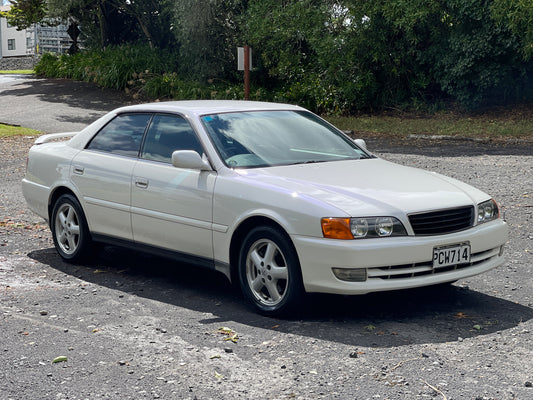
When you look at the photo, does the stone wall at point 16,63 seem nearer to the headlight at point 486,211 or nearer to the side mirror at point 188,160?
the side mirror at point 188,160

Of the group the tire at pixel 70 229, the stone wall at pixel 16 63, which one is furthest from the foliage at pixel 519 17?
the stone wall at pixel 16 63

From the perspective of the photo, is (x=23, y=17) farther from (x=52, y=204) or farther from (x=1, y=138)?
(x=52, y=204)

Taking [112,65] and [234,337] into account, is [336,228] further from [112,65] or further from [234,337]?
[112,65]

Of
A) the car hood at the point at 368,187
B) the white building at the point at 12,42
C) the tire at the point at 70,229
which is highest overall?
the white building at the point at 12,42

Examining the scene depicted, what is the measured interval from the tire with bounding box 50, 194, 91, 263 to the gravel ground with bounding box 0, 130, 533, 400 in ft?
0.54

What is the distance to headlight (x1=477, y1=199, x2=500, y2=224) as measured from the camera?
6.06m

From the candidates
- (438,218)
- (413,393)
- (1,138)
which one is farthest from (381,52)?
(413,393)

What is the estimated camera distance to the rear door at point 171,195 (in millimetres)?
6312

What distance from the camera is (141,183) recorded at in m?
6.83

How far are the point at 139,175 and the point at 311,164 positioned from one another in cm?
148

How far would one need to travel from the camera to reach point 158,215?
21.9 ft

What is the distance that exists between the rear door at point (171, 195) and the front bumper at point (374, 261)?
1014 millimetres

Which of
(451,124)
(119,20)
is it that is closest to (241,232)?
(451,124)

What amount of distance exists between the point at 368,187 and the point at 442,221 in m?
0.57
